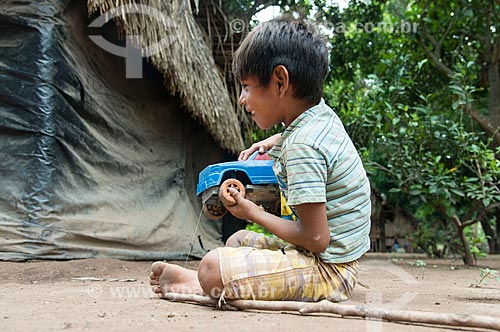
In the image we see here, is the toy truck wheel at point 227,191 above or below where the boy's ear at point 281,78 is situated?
below

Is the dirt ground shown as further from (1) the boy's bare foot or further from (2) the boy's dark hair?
(2) the boy's dark hair

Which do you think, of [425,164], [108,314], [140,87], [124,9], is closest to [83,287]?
[108,314]

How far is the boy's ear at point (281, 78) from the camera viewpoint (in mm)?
2043

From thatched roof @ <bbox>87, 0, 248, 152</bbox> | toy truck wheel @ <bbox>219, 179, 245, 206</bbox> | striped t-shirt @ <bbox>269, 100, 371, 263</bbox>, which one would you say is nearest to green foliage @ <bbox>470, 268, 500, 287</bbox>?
striped t-shirt @ <bbox>269, 100, 371, 263</bbox>

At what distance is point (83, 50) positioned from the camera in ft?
15.3

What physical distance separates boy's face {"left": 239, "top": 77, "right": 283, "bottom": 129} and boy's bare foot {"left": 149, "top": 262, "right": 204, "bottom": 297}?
2.25 ft

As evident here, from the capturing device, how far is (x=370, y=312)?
1.70 metres

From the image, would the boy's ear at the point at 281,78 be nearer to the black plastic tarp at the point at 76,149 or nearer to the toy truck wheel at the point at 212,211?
the toy truck wheel at the point at 212,211

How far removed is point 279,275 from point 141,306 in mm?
519

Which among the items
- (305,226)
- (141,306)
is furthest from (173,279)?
(305,226)

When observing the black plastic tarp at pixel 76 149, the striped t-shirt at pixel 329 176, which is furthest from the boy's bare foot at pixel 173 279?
the black plastic tarp at pixel 76 149

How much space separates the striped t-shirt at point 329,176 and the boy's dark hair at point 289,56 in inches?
4.3

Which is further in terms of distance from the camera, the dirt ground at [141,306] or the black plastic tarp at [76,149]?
the black plastic tarp at [76,149]

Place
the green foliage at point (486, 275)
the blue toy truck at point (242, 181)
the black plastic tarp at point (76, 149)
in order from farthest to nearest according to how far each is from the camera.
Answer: the black plastic tarp at point (76, 149) < the green foliage at point (486, 275) < the blue toy truck at point (242, 181)
